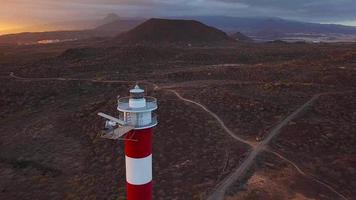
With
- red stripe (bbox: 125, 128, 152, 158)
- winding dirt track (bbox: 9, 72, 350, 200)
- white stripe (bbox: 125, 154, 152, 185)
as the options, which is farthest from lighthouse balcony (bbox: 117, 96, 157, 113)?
winding dirt track (bbox: 9, 72, 350, 200)

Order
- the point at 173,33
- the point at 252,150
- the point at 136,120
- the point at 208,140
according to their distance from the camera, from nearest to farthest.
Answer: the point at 136,120
the point at 252,150
the point at 208,140
the point at 173,33

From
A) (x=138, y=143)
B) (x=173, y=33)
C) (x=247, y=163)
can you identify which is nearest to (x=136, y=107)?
(x=138, y=143)

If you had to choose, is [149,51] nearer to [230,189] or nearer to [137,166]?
[230,189]

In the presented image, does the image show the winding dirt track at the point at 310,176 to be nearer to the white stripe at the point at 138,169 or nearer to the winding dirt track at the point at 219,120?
the winding dirt track at the point at 219,120

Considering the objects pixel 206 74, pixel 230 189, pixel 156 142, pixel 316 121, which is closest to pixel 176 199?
pixel 230 189

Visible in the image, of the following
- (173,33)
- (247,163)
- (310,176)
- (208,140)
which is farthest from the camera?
(173,33)

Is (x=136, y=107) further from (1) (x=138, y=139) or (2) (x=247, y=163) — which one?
(2) (x=247, y=163)
